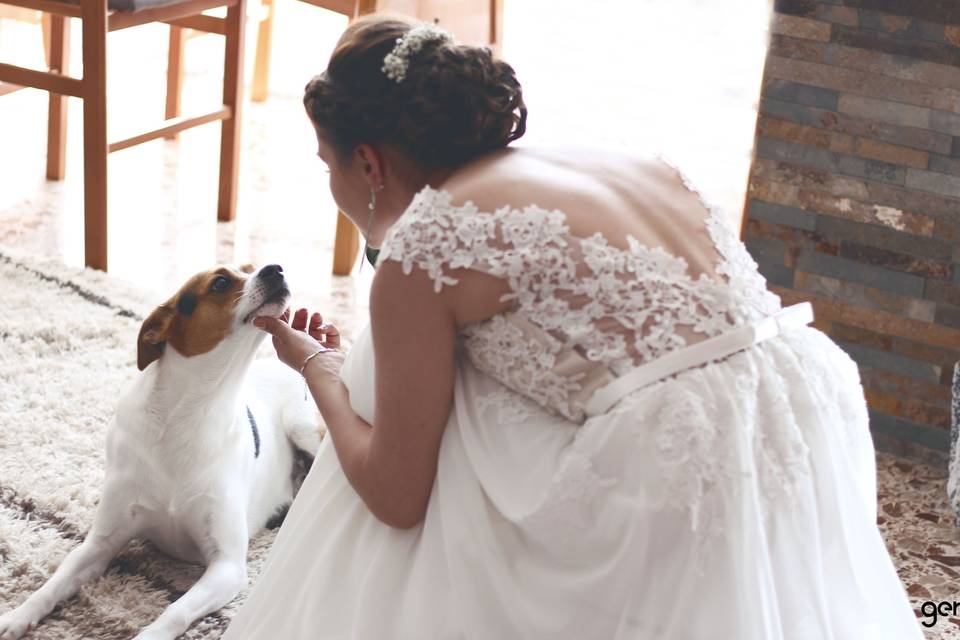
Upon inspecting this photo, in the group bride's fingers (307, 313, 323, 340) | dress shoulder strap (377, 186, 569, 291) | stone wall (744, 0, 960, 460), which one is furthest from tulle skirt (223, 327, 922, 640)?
stone wall (744, 0, 960, 460)

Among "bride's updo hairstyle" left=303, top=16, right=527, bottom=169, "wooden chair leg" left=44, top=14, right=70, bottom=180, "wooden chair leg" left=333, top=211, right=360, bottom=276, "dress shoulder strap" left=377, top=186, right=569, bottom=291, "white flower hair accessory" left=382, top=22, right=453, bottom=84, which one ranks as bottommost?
"wooden chair leg" left=333, top=211, right=360, bottom=276

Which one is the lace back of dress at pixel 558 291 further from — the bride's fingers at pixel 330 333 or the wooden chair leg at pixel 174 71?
the wooden chair leg at pixel 174 71

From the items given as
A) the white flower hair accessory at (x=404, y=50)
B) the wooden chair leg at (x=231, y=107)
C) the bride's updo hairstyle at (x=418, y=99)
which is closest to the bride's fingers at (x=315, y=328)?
the bride's updo hairstyle at (x=418, y=99)

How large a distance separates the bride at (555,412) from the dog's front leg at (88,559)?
0.50m

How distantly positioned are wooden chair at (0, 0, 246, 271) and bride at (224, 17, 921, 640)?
1.53 meters

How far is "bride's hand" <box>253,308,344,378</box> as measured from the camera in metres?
1.60

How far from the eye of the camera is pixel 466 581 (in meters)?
1.35

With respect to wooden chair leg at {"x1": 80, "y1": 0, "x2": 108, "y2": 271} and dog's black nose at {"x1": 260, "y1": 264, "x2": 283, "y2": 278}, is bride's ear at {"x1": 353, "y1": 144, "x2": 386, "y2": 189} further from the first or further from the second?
wooden chair leg at {"x1": 80, "y1": 0, "x2": 108, "y2": 271}

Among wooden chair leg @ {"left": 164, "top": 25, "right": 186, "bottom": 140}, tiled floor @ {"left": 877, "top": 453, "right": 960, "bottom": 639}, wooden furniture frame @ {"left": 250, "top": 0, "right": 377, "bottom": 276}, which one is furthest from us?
wooden chair leg @ {"left": 164, "top": 25, "right": 186, "bottom": 140}

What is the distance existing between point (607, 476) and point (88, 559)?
95cm

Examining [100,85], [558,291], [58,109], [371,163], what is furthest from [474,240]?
[58,109]

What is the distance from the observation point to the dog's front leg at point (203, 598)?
69.2 inches

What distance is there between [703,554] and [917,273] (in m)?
1.36

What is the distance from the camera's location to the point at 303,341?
1643 mm
